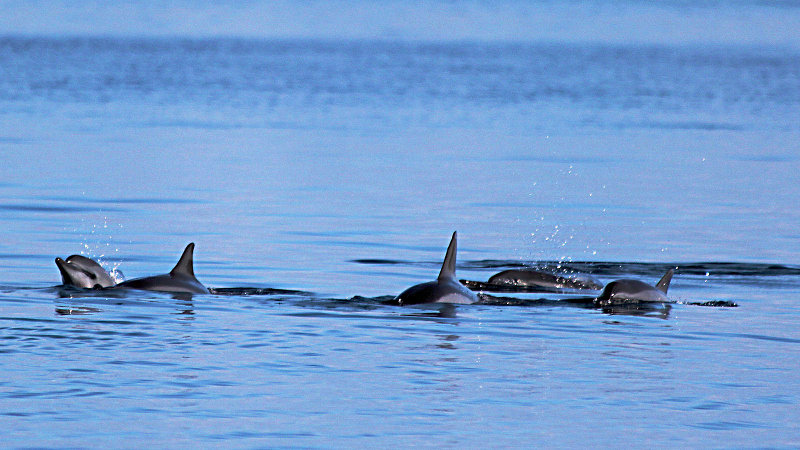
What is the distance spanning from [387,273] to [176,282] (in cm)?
387

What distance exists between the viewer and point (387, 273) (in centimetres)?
2209

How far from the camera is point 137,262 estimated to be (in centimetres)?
2280

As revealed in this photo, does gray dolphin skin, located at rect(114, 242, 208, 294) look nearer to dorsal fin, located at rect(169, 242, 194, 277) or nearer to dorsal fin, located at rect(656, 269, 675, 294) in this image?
dorsal fin, located at rect(169, 242, 194, 277)

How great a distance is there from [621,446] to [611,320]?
5.92 m

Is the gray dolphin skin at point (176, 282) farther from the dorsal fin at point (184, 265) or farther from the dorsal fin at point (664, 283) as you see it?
the dorsal fin at point (664, 283)

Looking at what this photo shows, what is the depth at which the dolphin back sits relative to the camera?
738 inches

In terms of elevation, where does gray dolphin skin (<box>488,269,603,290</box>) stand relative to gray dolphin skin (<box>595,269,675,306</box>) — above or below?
above

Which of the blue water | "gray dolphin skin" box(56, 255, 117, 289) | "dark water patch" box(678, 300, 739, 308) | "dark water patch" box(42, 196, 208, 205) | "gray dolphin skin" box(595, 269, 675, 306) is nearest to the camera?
the blue water

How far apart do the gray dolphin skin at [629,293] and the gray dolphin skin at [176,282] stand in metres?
4.68

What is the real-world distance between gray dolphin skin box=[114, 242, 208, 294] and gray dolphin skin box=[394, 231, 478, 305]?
7.72ft

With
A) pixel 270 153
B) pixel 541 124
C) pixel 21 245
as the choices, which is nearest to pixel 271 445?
pixel 21 245

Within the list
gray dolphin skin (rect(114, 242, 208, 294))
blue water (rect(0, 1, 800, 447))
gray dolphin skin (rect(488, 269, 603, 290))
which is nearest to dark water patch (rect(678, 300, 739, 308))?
blue water (rect(0, 1, 800, 447))

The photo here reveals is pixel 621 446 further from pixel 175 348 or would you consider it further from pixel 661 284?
pixel 661 284

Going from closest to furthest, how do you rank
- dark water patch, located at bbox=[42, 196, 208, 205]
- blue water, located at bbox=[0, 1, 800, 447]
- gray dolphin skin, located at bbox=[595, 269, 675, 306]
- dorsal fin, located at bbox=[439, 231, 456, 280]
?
blue water, located at bbox=[0, 1, 800, 447] < dorsal fin, located at bbox=[439, 231, 456, 280] < gray dolphin skin, located at bbox=[595, 269, 675, 306] < dark water patch, located at bbox=[42, 196, 208, 205]
